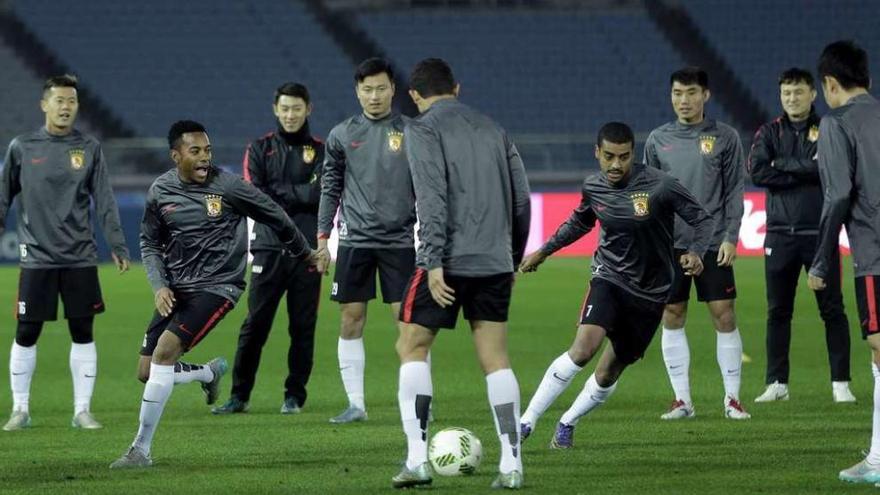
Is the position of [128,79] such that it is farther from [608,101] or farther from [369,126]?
[369,126]

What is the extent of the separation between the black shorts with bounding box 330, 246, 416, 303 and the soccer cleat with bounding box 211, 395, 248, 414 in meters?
1.15

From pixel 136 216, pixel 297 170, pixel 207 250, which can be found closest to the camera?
pixel 207 250

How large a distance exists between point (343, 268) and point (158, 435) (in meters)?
1.49

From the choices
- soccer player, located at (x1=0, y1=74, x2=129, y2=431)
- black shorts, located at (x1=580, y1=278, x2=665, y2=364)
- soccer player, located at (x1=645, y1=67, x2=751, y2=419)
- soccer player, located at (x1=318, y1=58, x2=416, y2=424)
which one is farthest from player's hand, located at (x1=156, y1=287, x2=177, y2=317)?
soccer player, located at (x1=645, y1=67, x2=751, y2=419)

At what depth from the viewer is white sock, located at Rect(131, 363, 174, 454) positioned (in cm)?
786

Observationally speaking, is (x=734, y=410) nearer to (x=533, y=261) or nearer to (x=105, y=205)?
(x=533, y=261)

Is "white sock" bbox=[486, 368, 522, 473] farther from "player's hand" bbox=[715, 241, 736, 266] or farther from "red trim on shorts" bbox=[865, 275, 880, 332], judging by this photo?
"player's hand" bbox=[715, 241, 736, 266]

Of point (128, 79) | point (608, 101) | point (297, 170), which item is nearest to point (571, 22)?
point (608, 101)

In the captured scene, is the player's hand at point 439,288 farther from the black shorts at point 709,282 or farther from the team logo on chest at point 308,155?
the team logo on chest at point 308,155

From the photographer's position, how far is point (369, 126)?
9.62 m

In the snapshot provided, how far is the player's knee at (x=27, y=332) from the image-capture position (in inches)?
383

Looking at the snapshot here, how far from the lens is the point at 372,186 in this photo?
31.3 ft

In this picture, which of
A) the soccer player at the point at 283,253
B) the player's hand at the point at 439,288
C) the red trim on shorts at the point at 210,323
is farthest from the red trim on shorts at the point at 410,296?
the soccer player at the point at 283,253

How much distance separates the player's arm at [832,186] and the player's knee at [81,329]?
473 cm
